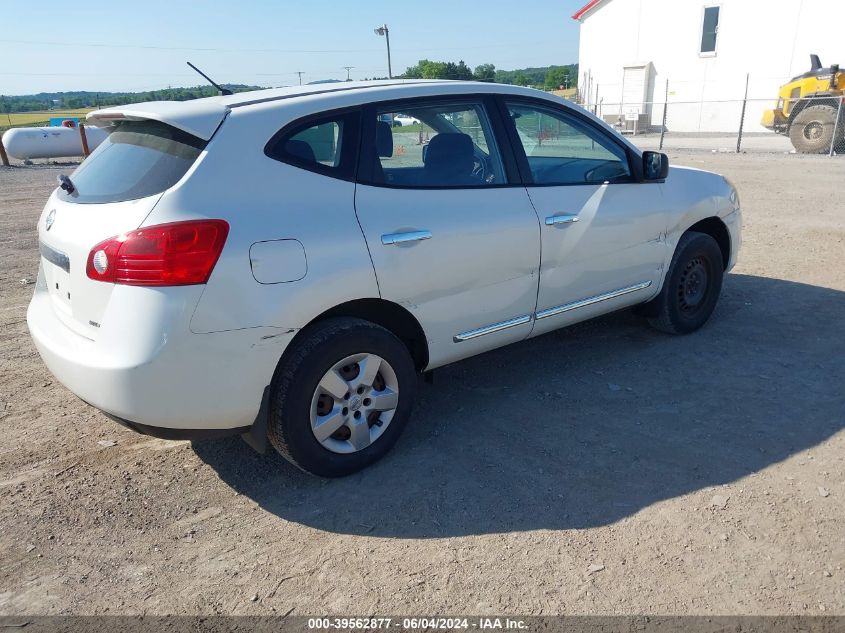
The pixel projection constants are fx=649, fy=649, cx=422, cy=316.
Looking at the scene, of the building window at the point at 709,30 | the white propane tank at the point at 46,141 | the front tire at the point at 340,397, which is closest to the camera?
the front tire at the point at 340,397

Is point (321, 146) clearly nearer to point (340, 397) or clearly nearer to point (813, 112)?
point (340, 397)

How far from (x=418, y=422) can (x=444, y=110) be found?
1801 mm

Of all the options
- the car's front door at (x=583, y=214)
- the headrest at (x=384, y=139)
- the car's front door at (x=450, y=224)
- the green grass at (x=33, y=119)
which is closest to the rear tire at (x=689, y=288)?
the car's front door at (x=583, y=214)

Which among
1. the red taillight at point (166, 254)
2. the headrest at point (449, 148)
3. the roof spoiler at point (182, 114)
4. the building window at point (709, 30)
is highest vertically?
the building window at point (709, 30)

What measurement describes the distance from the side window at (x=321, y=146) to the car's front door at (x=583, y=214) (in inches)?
44.0

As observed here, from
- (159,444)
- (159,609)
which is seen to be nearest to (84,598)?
(159,609)

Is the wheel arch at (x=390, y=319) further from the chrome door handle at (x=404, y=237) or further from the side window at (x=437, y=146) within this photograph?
the side window at (x=437, y=146)

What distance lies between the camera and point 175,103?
10.5ft

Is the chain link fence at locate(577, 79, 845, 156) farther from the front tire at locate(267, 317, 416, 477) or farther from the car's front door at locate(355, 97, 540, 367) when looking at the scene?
the front tire at locate(267, 317, 416, 477)

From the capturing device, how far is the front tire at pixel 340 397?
2.95m

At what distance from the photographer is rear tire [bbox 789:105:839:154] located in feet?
59.5

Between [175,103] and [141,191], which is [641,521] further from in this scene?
[175,103]

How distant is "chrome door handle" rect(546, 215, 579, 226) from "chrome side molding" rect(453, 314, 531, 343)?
564 mm

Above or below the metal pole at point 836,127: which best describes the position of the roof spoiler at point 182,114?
above
